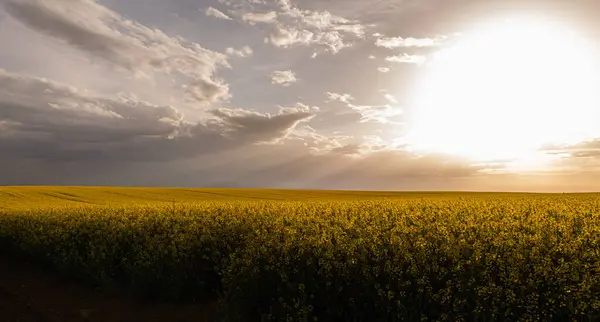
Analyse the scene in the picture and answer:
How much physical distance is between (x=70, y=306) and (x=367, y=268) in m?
8.60

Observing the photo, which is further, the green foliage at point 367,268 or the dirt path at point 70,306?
the dirt path at point 70,306

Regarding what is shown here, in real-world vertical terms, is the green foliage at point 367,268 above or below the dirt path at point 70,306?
above

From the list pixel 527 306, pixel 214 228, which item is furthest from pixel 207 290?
pixel 527 306

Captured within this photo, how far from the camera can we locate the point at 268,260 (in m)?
8.30

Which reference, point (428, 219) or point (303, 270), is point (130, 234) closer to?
point (303, 270)

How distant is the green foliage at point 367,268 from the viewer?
610 cm

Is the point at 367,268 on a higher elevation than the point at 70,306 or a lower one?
higher

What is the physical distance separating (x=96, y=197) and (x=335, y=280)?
4312cm

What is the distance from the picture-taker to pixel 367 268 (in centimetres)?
718

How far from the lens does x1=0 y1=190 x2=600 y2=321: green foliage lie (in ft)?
20.0

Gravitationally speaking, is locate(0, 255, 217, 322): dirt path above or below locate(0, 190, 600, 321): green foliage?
below

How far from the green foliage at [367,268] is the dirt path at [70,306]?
1.42ft

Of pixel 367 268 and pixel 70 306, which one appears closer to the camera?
pixel 367 268

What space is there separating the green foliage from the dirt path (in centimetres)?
43
